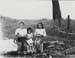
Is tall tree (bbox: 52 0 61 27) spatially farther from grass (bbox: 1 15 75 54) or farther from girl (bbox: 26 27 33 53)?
girl (bbox: 26 27 33 53)

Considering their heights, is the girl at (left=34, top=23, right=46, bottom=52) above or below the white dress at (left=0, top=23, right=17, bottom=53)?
above

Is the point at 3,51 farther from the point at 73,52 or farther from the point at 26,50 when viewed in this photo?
the point at 73,52

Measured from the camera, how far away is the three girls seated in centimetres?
171

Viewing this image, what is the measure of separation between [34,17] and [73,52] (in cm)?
61

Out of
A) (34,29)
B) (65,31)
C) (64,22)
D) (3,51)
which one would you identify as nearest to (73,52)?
(65,31)

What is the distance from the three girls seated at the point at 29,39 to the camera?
171 centimetres

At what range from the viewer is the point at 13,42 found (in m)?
1.71

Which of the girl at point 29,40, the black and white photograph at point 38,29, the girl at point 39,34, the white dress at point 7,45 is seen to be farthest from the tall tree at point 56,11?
the white dress at point 7,45

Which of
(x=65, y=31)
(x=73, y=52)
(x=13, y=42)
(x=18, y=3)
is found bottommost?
(x=73, y=52)

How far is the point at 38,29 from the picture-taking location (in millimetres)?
1716

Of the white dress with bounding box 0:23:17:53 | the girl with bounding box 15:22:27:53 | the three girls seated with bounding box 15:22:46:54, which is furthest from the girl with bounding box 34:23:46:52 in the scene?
the white dress with bounding box 0:23:17:53

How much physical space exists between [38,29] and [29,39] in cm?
16

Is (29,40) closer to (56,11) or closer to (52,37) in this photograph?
(52,37)

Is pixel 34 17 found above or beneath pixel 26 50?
above
